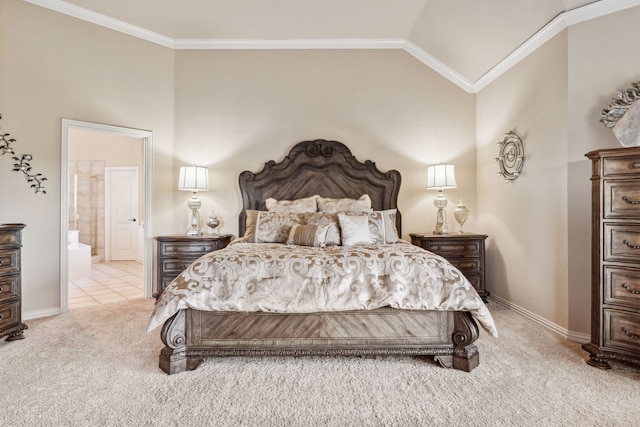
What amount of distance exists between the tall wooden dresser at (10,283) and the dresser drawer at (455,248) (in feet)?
12.8

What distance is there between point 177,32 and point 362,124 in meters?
2.60

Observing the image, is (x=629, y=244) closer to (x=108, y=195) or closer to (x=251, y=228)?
(x=251, y=228)

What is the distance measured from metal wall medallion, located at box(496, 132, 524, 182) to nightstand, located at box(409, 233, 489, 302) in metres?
0.76

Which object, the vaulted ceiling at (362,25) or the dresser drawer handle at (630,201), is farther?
the vaulted ceiling at (362,25)

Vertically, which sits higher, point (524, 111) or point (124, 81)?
point (124, 81)

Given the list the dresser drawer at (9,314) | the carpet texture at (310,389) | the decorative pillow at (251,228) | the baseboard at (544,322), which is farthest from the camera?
the decorative pillow at (251,228)

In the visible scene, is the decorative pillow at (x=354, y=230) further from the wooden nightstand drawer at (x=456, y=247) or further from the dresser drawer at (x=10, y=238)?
the dresser drawer at (x=10, y=238)

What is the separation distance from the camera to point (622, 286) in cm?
216

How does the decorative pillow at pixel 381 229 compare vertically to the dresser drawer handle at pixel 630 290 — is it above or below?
above

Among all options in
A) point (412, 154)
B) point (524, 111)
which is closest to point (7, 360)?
point (412, 154)

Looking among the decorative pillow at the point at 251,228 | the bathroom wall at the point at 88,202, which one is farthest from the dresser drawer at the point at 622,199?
the bathroom wall at the point at 88,202

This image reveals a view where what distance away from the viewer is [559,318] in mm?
2883

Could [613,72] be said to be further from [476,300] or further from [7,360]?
[7,360]

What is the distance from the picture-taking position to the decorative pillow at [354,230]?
10.0ft
